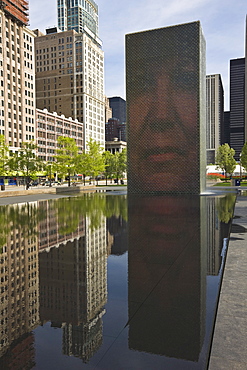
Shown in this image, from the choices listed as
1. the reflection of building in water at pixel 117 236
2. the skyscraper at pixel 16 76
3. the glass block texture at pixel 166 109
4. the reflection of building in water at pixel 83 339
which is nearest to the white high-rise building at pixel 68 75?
the skyscraper at pixel 16 76

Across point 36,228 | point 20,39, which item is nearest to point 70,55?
point 20,39

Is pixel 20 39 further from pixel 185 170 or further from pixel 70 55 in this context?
pixel 185 170

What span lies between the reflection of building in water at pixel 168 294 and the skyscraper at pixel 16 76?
85.8m

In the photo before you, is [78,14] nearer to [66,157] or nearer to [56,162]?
[56,162]

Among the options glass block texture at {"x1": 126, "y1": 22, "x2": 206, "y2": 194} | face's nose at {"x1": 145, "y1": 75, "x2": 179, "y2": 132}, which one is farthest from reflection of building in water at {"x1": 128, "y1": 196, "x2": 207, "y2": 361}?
face's nose at {"x1": 145, "y1": 75, "x2": 179, "y2": 132}

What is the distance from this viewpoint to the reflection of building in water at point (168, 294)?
385 cm

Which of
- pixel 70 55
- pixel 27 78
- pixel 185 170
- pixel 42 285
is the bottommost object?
pixel 42 285

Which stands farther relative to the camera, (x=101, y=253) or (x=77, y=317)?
(x=101, y=253)

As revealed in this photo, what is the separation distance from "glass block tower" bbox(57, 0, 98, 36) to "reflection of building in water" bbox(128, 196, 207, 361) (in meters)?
194

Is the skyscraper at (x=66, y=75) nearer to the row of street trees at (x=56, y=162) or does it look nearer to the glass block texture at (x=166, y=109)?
the row of street trees at (x=56, y=162)

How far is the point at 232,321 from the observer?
4.18 m

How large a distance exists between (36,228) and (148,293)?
807cm

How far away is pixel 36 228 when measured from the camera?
12.4 m

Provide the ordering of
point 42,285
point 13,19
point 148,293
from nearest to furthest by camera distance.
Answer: point 148,293 < point 42,285 < point 13,19
